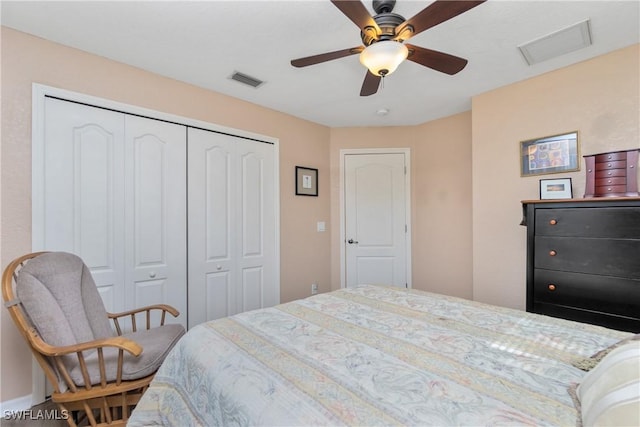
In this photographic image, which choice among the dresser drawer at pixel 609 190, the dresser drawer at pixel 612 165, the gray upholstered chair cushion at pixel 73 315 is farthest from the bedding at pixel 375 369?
the dresser drawer at pixel 612 165

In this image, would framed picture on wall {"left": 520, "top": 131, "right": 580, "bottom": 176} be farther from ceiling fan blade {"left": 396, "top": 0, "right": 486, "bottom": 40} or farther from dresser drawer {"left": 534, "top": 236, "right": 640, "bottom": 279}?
ceiling fan blade {"left": 396, "top": 0, "right": 486, "bottom": 40}

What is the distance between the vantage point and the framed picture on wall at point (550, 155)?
7.63 ft

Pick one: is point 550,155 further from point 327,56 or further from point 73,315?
point 73,315

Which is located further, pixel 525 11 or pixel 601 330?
pixel 525 11

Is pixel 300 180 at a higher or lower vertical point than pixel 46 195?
higher

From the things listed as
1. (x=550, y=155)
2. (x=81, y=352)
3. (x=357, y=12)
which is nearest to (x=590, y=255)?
(x=550, y=155)

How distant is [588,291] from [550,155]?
1146 millimetres

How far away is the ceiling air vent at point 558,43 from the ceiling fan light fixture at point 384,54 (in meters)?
1.23

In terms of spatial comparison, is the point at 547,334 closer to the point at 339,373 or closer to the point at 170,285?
the point at 339,373

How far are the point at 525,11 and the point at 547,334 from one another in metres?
1.79

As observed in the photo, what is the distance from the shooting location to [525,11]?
1.74 meters

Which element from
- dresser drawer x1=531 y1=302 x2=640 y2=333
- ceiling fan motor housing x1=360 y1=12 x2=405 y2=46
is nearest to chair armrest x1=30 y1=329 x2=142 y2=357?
ceiling fan motor housing x1=360 y1=12 x2=405 y2=46

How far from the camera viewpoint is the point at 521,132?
261 centimetres

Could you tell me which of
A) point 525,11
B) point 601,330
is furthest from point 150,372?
point 525,11
